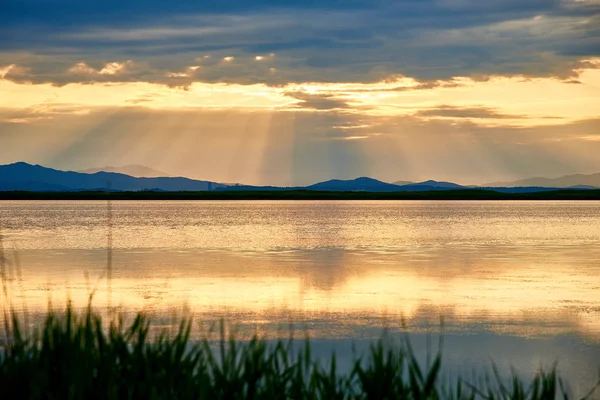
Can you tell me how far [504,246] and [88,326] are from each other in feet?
96.2

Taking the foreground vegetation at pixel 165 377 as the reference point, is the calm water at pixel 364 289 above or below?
below

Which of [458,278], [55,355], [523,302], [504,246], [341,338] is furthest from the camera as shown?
[504,246]

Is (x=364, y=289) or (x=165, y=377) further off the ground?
(x=165, y=377)

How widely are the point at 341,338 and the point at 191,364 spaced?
17.7 ft

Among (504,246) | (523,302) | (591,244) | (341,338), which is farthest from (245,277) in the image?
(591,244)

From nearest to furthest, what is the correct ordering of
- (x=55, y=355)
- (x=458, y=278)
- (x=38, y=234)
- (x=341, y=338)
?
1. (x=55, y=355)
2. (x=341, y=338)
3. (x=458, y=278)
4. (x=38, y=234)

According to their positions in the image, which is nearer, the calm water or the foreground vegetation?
the foreground vegetation

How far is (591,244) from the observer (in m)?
37.4

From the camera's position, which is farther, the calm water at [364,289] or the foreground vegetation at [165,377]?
the calm water at [364,289]

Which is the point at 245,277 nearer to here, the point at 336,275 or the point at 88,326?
the point at 336,275

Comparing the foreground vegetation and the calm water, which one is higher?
the foreground vegetation

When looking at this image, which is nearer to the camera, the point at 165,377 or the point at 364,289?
the point at 165,377

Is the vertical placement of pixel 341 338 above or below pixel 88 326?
below

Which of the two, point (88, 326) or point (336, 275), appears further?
point (336, 275)
